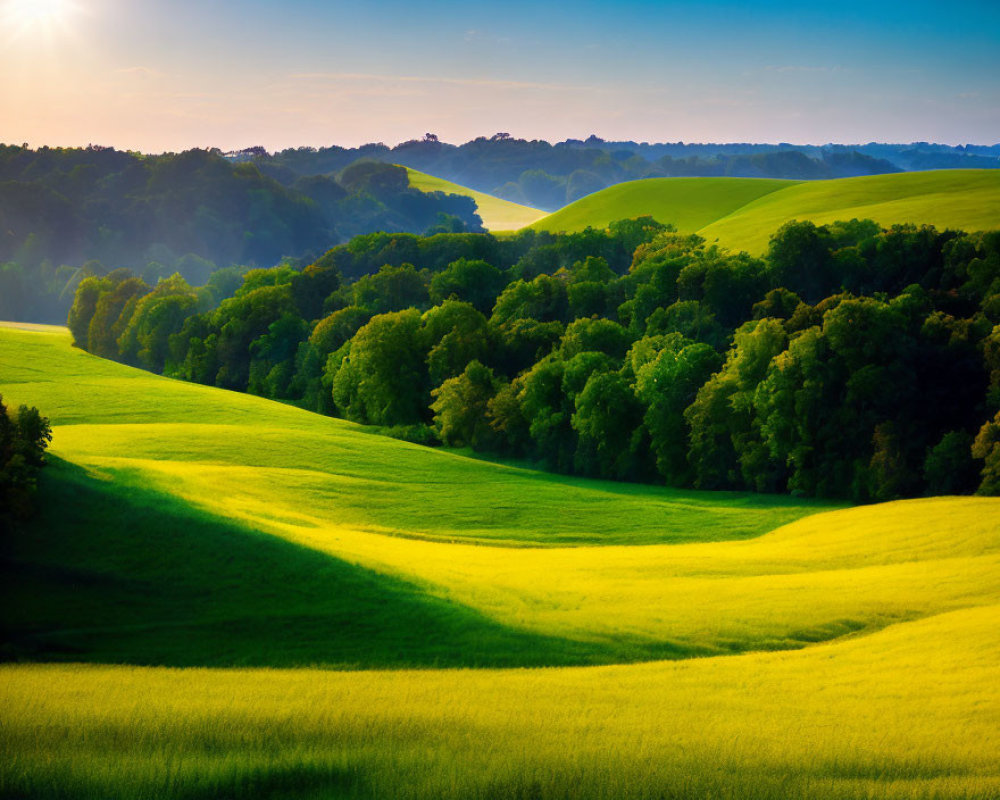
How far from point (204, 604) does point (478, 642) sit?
7.52 metres

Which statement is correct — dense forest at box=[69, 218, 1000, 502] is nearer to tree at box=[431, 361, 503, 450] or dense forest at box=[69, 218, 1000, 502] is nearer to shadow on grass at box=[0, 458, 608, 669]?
tree at box=[431, 361, 503, 450]

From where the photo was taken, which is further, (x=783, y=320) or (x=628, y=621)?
(x=783, y=320)

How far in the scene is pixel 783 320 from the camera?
5803 cm

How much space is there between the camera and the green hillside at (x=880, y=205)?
78.9 meters

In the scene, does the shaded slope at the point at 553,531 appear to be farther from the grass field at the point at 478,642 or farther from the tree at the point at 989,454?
the tree at the point at 989,454

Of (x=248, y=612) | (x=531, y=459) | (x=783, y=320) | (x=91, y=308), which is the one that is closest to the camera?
(x=248, y=612)

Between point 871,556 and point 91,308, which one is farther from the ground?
point 91,308

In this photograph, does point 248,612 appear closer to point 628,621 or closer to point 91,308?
point 628,621

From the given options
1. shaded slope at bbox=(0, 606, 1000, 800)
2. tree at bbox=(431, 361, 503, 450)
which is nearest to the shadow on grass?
shaded slope at bbox=(0, 606, 1000, 800)

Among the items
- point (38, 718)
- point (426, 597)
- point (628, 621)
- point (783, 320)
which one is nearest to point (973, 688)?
point (628, 621)

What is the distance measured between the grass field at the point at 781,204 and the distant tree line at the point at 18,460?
67540 mm

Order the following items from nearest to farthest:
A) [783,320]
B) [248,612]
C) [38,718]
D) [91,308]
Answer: [38,718] → [248,612] → [783,320] → [91,308]

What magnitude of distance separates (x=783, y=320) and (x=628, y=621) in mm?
38109

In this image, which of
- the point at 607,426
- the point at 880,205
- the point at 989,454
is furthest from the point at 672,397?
the point at 880,205
